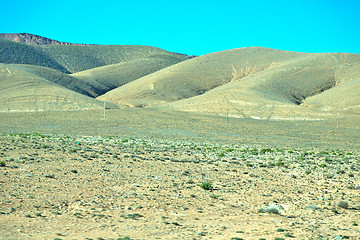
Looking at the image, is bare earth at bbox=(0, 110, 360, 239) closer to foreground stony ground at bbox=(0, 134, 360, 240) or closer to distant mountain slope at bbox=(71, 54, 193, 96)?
foreground stony ground at bbox=(0, 134, 360, 240)

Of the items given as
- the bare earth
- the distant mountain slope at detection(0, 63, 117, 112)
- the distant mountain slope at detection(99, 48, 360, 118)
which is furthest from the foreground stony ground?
the distant mountain slope at detection(0, 63, 117, 112)

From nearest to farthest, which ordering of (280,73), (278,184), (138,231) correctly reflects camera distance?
(138,231) < (278,184) < (280,73)

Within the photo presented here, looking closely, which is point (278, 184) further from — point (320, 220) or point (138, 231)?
Answer: point (138, 231)

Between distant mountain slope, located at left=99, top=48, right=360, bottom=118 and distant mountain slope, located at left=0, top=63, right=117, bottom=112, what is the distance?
677 inches

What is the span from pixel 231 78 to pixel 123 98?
118ft

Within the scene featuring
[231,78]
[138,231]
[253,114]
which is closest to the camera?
[138,231]

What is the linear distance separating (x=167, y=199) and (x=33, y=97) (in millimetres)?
78125

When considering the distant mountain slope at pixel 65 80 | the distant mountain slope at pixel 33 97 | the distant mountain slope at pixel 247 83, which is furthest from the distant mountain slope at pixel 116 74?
the distant mountain slope at pixel 33 97

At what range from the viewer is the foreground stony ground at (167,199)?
846 cm

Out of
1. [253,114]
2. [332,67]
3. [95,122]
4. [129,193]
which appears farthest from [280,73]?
[129,193]

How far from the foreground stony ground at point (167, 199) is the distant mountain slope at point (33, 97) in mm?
60018

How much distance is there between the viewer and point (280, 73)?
115 metres

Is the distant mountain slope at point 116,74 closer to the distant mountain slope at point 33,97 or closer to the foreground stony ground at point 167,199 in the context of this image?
the distant mountain slope at point 33,97

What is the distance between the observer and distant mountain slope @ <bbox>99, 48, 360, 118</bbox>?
79.5 metres
